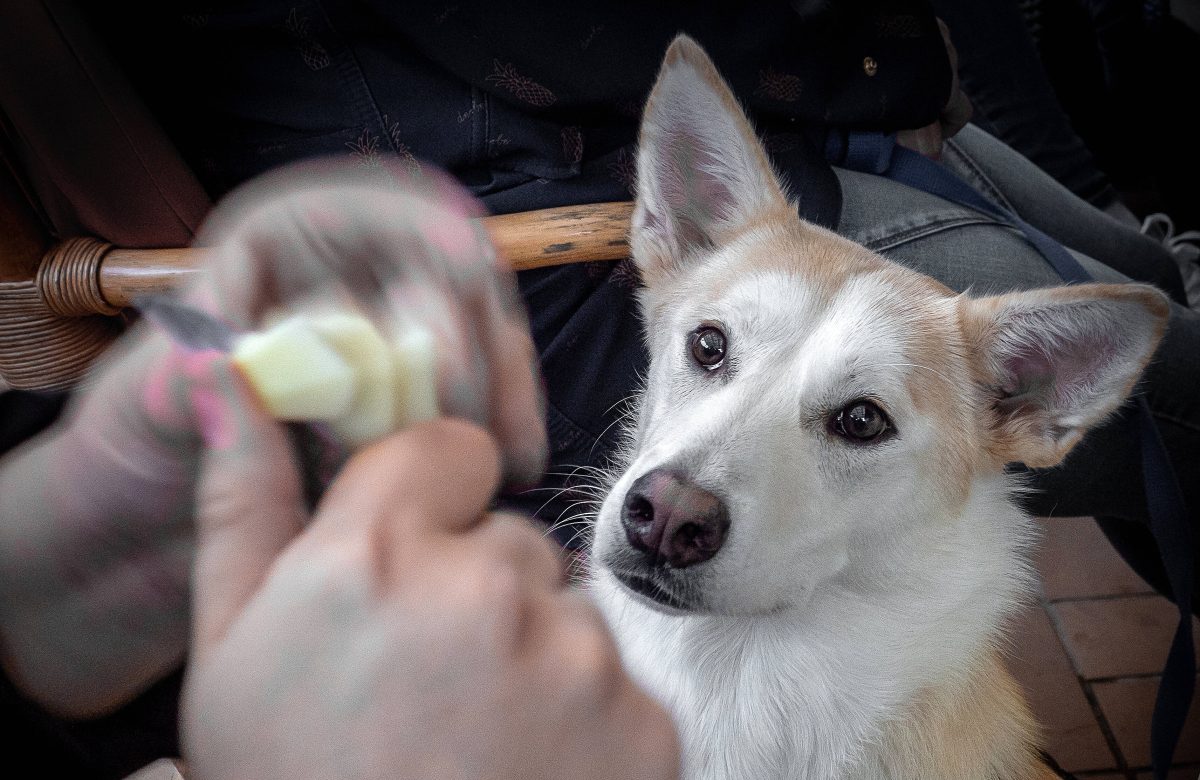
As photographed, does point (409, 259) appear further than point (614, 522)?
No

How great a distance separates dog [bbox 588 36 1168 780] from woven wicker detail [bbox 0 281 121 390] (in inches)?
34.5

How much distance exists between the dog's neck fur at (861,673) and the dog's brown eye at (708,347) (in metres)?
0.36

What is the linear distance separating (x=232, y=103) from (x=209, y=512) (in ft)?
3.40

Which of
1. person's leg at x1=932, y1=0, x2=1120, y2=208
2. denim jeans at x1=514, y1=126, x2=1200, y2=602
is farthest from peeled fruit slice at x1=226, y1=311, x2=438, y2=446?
person's leg at x1=932, y1=0, x2=1120, y2=208

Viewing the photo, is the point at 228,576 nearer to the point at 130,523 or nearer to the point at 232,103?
the point at 130,523

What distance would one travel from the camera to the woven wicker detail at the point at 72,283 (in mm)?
1077

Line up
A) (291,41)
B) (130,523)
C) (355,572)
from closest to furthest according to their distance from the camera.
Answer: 1. (355,572)
2. (130,523)
3. (291,41)

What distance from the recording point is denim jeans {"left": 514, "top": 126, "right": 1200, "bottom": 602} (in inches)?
50.2

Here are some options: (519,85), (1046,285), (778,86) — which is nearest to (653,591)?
(519,85)

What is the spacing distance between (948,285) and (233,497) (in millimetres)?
1445

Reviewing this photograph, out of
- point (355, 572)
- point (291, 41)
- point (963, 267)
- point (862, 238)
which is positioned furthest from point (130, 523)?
point (963, 267)

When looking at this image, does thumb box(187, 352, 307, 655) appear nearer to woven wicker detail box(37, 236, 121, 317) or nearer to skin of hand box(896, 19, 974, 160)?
woven wicker detail box(37, 236, 121, 317)

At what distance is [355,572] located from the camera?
0.99 feet

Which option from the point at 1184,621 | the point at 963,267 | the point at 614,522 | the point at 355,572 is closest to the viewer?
the point at 355,572
